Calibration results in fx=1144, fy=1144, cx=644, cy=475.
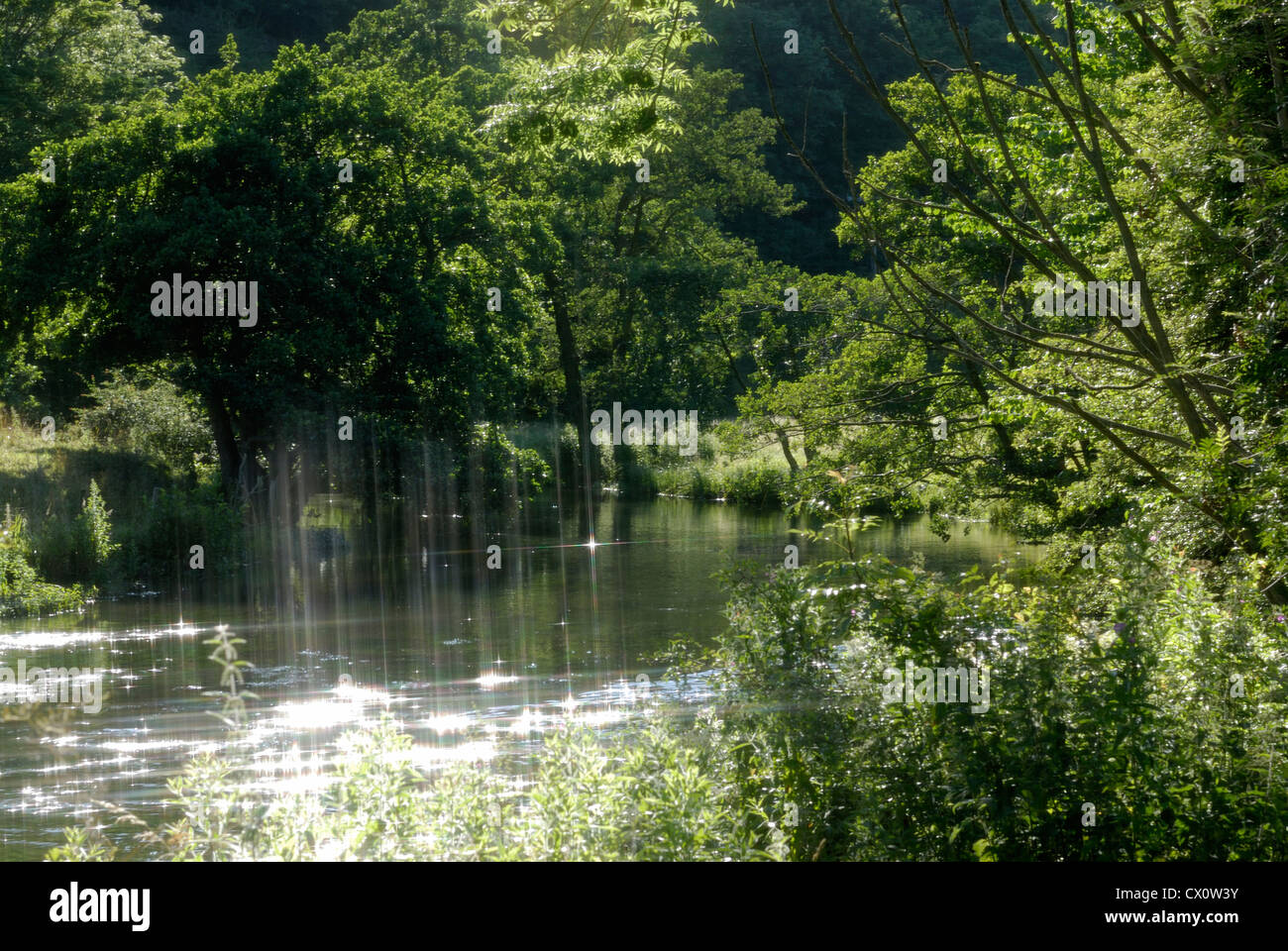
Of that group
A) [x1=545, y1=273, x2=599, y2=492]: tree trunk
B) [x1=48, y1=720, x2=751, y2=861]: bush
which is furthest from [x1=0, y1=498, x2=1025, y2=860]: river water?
[x1=545, y1=273, x2=599, y2=492]: tree trunk

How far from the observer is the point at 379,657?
13.3 metres

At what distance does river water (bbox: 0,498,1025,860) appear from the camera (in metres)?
8.56

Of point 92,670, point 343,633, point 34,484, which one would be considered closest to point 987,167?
point 343,633

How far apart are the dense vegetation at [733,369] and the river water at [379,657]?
1266 mm

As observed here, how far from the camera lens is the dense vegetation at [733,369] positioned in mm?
4449

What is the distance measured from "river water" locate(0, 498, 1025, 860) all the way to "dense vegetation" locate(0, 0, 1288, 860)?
1.27 meters

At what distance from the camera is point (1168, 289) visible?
8.42 meters

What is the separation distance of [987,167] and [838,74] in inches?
1793

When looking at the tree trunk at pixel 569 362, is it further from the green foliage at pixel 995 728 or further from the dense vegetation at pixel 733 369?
the green foliage at pixel 995 728

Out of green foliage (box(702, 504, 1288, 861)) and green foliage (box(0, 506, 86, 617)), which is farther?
green foliage (box(0, 506, 86, 617))

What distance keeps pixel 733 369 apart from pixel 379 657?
24963mm

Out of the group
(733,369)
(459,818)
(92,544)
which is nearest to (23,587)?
(92,544)

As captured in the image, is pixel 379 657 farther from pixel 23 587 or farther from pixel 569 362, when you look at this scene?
pixel 569 362

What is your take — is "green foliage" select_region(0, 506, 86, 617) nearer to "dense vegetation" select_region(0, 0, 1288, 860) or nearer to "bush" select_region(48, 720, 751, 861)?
"dense vegetation" select_region(0, 0, 1288, 860)
